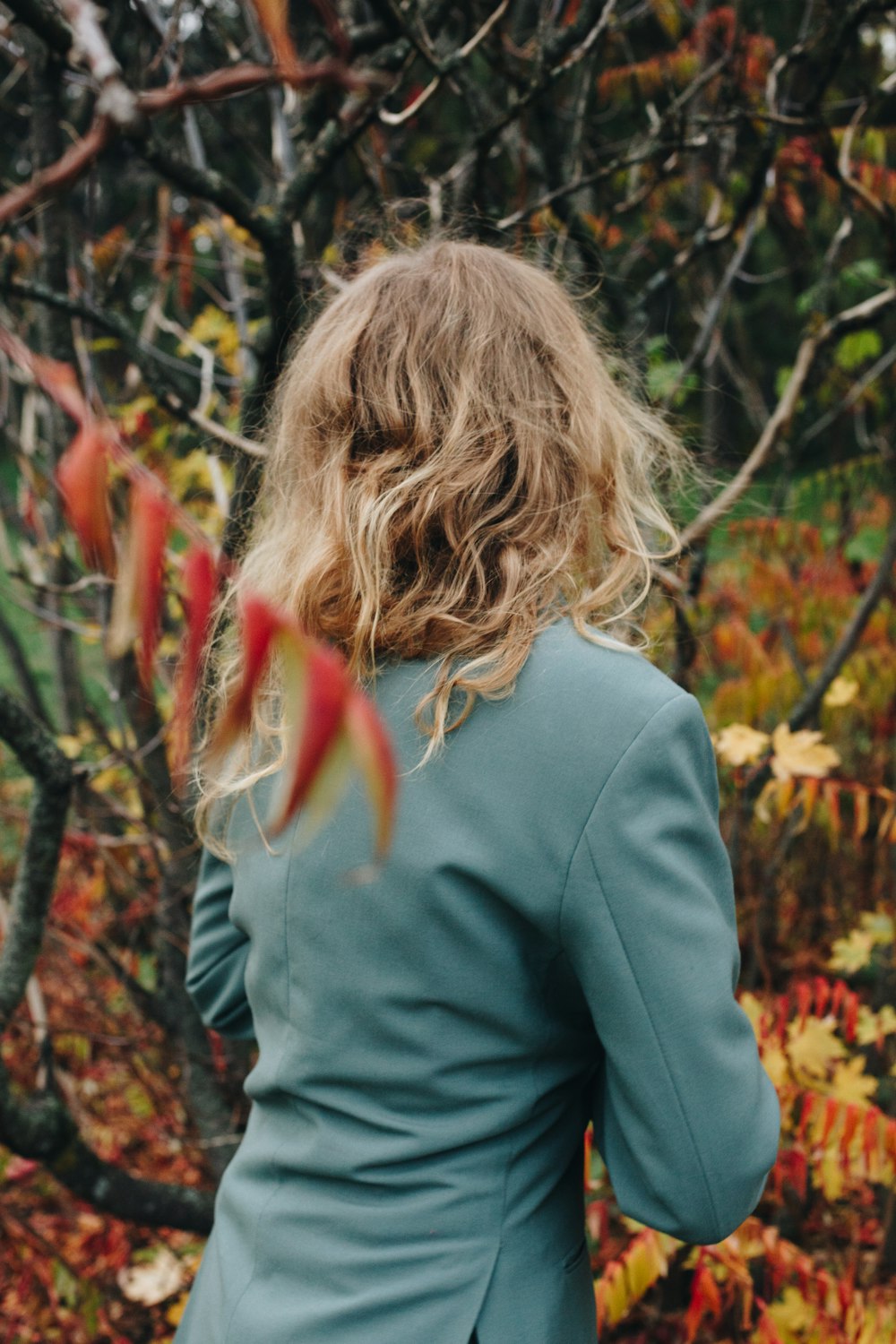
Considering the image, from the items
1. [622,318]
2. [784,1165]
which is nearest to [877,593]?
[622,318]

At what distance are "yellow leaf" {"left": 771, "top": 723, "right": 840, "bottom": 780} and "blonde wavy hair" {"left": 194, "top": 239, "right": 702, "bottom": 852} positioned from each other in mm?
1022

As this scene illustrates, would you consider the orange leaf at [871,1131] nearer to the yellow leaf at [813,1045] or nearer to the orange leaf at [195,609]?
the yellow leaf at [813,1045]

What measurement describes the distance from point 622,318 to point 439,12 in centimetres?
76

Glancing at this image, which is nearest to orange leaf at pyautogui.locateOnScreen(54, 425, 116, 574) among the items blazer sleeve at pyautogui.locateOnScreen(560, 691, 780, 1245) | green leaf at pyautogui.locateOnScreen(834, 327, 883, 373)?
blazer sleeve at pyautogui.locateOnScreen(560, 691, 780, 1245)

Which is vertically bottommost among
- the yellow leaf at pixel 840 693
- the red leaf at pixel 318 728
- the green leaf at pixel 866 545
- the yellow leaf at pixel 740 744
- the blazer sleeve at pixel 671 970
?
the yellow leaf at pixel 840 693

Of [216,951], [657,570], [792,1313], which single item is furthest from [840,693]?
[216,951]

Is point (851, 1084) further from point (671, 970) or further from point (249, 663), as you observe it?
Result: point (249, 663)

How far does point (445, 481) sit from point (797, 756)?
1.36 metres

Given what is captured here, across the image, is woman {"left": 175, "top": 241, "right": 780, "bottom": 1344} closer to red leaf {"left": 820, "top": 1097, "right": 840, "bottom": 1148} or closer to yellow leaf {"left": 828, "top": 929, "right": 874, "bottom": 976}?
red leaf {"left": 820, "top": 1097, "right": 840, "bottom": 1148}

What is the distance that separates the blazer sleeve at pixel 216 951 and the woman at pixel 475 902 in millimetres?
337

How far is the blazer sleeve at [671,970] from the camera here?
1062 mm

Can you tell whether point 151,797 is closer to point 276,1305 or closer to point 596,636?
point 276,1305

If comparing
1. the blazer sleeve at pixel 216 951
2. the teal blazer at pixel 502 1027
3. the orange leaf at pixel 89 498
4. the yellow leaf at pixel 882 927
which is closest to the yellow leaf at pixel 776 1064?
the yellow leaf at pixel 882 927

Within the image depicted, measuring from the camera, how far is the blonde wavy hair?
118 centimetres
